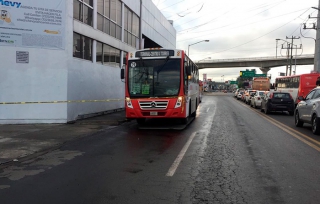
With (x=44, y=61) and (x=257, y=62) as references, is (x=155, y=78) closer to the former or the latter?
(x=44, y=61)

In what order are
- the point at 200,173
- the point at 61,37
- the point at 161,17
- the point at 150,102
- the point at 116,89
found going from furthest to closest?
the point at 161,17 → the point at 116,89 → the point at 61,37 → the point at 150,102 → the point at 200,173

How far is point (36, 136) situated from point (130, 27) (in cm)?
1586

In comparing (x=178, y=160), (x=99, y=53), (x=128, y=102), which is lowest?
(x=178, y=160)

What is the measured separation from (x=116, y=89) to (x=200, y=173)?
1626 cm

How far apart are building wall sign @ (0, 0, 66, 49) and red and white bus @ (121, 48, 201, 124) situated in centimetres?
381

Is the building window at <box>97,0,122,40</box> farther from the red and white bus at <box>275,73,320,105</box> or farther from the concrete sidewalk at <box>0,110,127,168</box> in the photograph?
the red and white bus at <box>275,73,320,105</box>

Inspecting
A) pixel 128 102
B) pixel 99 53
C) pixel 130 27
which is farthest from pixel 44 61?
pixel 130 27

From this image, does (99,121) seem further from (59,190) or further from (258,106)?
(258,106)

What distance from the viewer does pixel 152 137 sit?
10.9m

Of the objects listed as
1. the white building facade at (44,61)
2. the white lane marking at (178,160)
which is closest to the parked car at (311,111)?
the white lane marking at (178,160)

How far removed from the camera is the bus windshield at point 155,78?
12.8 meters

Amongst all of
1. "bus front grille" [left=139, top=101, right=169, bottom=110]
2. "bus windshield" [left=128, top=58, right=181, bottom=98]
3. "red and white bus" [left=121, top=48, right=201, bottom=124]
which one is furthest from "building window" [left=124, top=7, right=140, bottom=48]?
"bus front grille" [left=139, top=101, right=169, bottom=110]

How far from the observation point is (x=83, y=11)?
16.3 metres

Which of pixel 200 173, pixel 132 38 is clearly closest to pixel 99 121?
pixel 200 173
